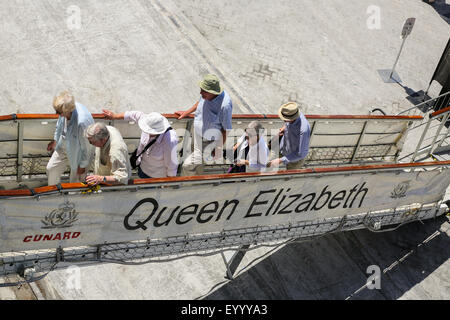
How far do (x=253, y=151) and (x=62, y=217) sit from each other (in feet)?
9.57

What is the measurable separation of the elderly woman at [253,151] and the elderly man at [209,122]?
346 millimetres

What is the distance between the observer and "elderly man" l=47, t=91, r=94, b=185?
802cm

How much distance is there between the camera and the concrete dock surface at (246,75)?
34.3ft

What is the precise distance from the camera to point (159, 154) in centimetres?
847

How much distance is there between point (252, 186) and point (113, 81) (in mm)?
6329

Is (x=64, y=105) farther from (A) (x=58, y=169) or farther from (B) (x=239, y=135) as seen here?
(B) (x=239, y=135)

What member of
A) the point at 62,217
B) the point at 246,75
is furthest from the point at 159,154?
the point at 246,75

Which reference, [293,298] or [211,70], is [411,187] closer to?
[293,298]

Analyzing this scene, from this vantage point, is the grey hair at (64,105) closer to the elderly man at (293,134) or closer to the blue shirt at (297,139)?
the elderly man at (293,134)

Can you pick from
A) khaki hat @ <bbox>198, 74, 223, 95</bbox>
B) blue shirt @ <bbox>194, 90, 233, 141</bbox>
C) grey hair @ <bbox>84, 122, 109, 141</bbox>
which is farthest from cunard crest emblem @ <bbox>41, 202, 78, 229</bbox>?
khaki hat @ <bbox>198, 74, 223, 95</bbox>

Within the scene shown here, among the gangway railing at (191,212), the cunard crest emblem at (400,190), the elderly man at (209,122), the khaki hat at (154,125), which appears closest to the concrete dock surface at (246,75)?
the gangway railing at (191,212)
